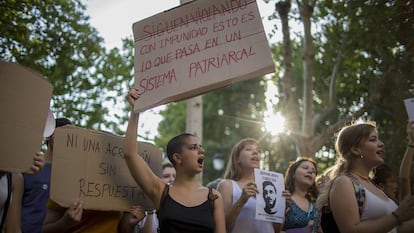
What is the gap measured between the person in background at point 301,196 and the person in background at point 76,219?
178 cm

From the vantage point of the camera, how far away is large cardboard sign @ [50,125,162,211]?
3674 millimetres

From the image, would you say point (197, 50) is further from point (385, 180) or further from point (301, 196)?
point (385, 180)

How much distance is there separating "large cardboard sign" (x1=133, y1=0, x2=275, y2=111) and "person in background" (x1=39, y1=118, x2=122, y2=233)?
830mm

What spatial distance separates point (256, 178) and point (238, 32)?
1.36 metres

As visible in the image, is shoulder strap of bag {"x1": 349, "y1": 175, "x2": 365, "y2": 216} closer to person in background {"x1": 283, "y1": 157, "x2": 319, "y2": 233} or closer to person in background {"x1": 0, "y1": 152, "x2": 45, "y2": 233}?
person in background {"x1": 283, "y1": 157, "x2": 319, "y2": 233}

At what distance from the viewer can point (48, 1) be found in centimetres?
687

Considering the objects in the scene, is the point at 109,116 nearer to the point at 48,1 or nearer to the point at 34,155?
the point at 48,1

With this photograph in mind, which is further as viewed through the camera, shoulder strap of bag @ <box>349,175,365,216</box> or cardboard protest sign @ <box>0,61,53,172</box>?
shoulder strap of bag @ <box>349,175,365,216</box>

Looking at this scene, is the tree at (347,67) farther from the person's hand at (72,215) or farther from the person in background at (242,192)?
the person's hand at (72,215)

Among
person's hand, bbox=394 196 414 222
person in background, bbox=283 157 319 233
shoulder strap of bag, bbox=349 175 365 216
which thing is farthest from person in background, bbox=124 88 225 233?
person in background, bbox=283 157 319 233

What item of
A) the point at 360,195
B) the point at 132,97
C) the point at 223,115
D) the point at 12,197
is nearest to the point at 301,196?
the point at 360,195

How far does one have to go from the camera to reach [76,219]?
3.54 m

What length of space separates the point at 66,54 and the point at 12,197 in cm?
580

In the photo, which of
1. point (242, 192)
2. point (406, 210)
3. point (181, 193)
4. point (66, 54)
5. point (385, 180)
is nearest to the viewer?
point (406, 210)
